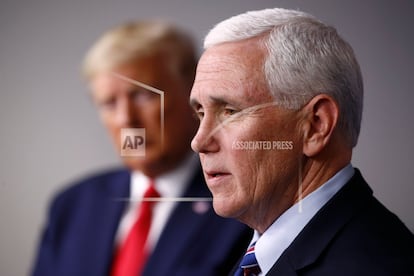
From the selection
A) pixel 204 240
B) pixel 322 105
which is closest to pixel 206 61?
pixel 322 105

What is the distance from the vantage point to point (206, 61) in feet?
2.79

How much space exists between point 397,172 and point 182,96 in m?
0.39

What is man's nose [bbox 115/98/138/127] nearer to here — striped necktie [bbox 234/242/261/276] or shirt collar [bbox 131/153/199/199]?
shirt collar [bbox 131/153/199/199]

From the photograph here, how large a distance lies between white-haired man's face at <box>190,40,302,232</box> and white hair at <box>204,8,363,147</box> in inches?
0.7

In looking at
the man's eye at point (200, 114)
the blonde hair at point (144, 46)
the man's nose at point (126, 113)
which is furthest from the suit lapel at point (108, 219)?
the man's eye at point (200, 114)

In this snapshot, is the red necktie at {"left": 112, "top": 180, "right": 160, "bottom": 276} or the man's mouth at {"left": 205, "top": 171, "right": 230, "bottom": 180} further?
the red necktie at {"left": 112, "top": 180, "right": 160, "bottom": 276}

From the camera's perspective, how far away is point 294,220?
812 mm

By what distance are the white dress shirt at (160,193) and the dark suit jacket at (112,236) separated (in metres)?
0.01

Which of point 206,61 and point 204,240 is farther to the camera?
point 204,240

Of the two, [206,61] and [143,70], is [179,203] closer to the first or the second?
[143,70]

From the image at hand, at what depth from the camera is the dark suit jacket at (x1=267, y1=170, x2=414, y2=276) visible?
0.75 meters

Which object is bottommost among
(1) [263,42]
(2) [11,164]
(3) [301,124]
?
(2) [11,164]

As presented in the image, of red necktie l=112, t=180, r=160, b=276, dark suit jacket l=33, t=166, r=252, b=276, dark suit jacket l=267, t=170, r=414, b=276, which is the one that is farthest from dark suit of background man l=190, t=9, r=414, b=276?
red necktie l=112, t=180, r=160, b=276

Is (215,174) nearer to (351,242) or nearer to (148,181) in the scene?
(351,242)
